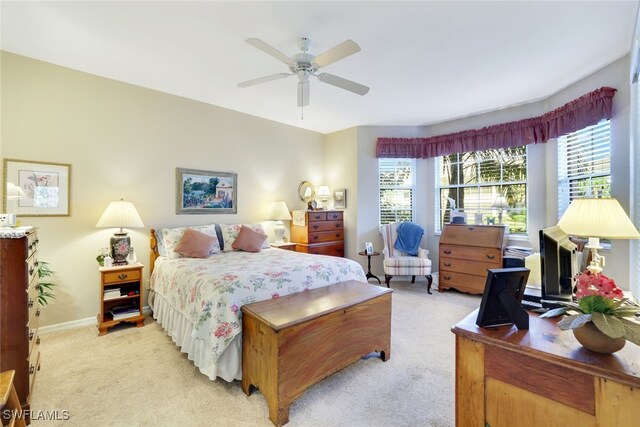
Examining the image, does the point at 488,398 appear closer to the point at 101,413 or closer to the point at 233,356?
the point at 233,356

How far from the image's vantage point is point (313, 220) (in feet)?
15.3

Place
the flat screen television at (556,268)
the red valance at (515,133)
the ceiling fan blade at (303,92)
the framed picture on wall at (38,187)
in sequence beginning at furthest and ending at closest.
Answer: the red valance at (515,133) < the framed picture on wall at (38,187) < the ceiling fan blade at (303,92) < the flat screen television at (556,268)

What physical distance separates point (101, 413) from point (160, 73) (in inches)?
123

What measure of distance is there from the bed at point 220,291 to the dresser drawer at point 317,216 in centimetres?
143


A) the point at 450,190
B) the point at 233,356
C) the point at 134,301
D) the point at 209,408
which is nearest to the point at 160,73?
the point at 134,301

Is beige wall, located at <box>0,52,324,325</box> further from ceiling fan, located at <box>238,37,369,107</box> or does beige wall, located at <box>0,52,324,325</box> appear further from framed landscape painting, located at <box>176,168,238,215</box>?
ceiling fan, located at <box>238,37,369,107</box>

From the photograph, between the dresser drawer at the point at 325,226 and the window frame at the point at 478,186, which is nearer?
the window frame at the point at 478,186

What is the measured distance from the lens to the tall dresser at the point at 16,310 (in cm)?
169

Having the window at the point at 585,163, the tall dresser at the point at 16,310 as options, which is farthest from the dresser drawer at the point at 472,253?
the tall dresser at the point at 16,310

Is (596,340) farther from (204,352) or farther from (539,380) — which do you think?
(204,352)

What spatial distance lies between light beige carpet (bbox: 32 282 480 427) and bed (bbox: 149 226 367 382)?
179 millimetres

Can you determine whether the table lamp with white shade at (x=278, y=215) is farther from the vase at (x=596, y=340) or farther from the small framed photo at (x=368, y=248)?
the vase at (x=596, y=340)

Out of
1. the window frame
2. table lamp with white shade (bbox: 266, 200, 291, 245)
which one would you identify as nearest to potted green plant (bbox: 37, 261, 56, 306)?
table lamp with white shade (bbox: 266, 200, 291, 245)

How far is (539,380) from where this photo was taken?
1014mm
